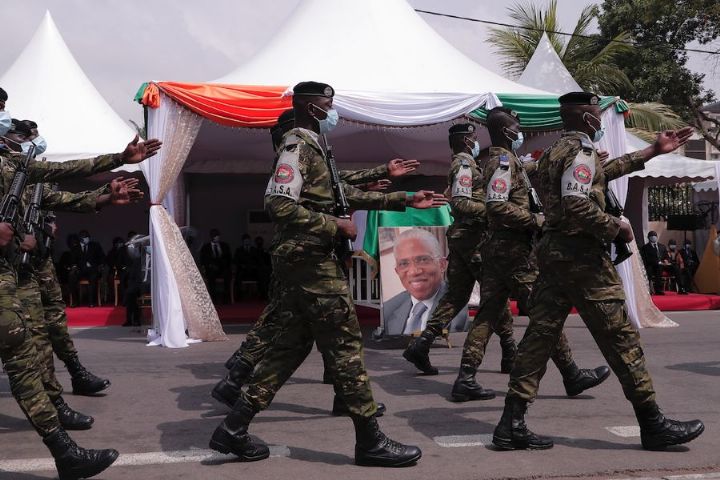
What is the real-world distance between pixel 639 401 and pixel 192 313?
242 inches

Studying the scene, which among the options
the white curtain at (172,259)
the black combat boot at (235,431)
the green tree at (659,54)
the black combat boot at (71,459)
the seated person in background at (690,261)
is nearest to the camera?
the black combat boot at (71,459)

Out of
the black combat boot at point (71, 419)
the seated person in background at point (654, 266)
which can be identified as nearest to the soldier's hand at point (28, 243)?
the black combat boot at point (71, 419)

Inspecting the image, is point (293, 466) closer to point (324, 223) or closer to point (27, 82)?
point (324, 223)

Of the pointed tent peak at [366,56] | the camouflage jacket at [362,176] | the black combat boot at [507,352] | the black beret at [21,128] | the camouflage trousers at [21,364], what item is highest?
the pointed tent peak at [366,56]

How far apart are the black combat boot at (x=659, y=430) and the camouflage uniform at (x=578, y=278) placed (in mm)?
71

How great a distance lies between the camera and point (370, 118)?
32.3 feet

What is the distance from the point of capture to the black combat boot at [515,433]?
424 centimetres

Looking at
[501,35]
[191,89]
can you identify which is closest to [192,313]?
[191,89]

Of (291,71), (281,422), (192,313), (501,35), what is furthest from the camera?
(501,35)

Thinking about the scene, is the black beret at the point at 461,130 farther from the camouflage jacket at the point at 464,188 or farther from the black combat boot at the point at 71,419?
the black combat boot at the point at 71,419

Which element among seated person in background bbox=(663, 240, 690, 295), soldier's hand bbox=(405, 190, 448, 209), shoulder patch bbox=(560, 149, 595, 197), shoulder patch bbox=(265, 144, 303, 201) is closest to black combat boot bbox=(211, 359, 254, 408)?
soldier's hand bbox=(405, 190, 448, 209)

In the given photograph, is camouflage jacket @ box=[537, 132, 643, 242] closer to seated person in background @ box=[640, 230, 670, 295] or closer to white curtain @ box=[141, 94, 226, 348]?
white curtain @ box=[141, 94, 226, 348]

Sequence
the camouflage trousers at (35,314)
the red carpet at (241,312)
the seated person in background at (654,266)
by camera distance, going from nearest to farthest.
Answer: the camouflage trousers at (35,314) < the red carpet at (241,312) < the seated person in background at (654,266)

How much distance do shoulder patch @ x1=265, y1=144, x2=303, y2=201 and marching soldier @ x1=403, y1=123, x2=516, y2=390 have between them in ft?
8.15
